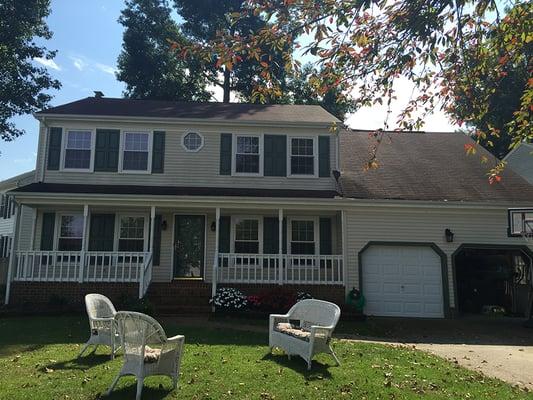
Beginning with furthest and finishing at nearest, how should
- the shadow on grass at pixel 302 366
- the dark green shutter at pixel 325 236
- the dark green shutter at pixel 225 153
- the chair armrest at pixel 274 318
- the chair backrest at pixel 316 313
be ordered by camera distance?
the dark green shutter at pixel 225 153, the dark green shutter at pixel 325 236, the chair armrest at pixel 274 318, the chair backrest at pixel 316 313, the shadow on grass at pixel 302 366

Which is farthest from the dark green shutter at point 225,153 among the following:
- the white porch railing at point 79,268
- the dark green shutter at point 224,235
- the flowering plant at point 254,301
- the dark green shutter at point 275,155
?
the flowering plant at point 254,301

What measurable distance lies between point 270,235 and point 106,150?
636 cm

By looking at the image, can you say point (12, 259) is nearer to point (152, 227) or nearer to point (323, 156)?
point (152, 227)

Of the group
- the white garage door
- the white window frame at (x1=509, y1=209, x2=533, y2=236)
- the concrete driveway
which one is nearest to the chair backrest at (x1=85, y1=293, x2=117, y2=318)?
the concrete driveway

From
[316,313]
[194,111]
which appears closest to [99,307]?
[316,313]

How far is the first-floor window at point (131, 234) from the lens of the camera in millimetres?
15555

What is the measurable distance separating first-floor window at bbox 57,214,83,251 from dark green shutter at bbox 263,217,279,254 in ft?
19.9

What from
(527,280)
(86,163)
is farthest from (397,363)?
(86,163)

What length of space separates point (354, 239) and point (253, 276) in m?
3.43

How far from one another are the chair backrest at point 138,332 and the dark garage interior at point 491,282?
1336 cm

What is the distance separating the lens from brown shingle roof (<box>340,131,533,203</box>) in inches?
606

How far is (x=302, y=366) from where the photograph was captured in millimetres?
7223

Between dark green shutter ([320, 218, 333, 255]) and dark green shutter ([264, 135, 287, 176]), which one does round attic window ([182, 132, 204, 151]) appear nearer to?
dark green shutter ([264, 135, 287, 176])

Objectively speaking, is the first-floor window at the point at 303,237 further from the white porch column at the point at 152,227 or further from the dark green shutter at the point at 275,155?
the white porch column at the point at 152,227
